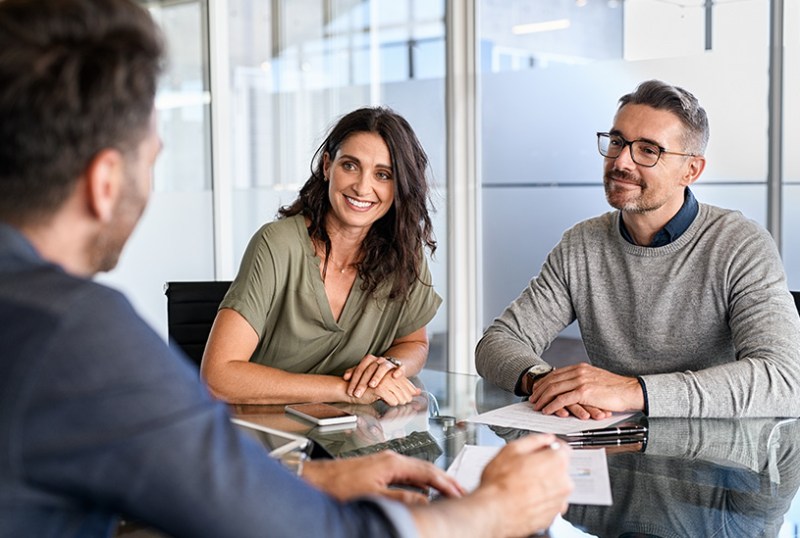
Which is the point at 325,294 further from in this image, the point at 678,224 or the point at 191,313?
the point at 678,224

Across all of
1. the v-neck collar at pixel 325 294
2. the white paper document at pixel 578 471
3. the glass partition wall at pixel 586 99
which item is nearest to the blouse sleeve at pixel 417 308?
the v-neck collar at pixel 325 294

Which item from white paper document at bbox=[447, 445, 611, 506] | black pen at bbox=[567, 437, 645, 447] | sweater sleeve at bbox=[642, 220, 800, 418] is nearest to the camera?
white paper document at bbox=[447, 445, 611, 506]

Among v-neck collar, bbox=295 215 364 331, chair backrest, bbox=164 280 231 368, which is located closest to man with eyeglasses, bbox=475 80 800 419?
v-neck collar, bbox=295 215 364 331

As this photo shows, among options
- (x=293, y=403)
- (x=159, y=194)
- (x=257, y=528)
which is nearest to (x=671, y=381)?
(x=293, y=403)

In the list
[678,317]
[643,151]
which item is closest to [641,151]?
[643,151]

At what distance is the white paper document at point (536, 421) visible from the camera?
1985mm

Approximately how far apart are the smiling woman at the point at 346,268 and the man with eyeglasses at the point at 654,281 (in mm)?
302

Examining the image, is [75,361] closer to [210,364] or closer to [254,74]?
[210,364]

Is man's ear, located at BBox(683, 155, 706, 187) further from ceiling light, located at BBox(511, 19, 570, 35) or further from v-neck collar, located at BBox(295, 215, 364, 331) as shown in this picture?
ceiling light, located at BBox(511, 19, 570, 35)

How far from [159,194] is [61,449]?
12.0ft

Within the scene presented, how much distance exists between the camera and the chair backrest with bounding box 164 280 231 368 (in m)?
3.03

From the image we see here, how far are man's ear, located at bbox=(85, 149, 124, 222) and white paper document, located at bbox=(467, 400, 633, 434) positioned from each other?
123 cm

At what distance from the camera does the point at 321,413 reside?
2.13 m

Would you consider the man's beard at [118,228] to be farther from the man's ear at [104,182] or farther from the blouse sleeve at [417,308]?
the blouse sleeve at [417,308]
